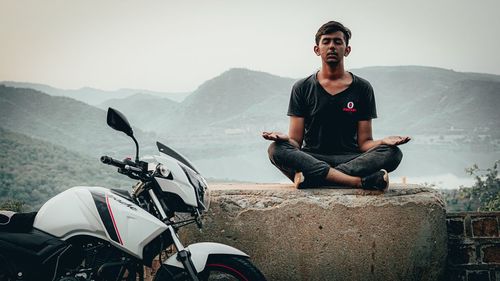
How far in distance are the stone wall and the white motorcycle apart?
5.53 feet

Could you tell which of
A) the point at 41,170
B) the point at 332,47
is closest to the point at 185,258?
the point at 332,47

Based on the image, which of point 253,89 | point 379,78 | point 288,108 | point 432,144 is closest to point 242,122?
point 253,89

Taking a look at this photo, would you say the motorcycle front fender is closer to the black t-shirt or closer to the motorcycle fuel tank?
the motorcycle fuel tank

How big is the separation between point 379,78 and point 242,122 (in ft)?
39.5

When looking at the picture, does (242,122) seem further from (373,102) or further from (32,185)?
(373,102)

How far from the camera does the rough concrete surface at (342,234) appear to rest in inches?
107

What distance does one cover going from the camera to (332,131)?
2932mm

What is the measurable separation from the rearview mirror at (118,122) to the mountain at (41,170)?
18.5 meters

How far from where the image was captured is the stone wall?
10.1 feet

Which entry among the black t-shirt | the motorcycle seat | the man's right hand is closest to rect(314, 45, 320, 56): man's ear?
the black t-shirt

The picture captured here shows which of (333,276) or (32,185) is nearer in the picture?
(333,276)

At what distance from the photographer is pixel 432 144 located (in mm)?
32688

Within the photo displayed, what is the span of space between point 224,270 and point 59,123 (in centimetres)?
3830

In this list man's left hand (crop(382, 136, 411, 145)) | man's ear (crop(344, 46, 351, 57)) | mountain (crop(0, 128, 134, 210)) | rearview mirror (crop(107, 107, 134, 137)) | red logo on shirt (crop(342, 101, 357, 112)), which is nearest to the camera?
rearview mirror (crop(107, 107, 134, 137))
